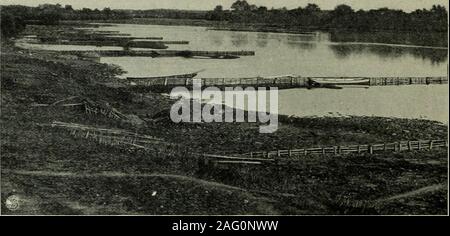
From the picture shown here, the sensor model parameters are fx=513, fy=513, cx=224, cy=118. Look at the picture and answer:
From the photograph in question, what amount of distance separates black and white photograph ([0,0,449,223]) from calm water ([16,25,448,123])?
13 centimetres

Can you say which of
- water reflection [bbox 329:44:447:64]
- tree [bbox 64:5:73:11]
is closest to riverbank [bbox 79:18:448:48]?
water reflection [bbox 329:44:447:64]

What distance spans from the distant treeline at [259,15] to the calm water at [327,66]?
1.71 meters

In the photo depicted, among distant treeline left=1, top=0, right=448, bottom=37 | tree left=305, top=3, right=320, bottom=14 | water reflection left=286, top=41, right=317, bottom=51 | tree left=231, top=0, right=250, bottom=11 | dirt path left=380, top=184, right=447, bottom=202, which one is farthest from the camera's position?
water reflection left=286, top=41, right=317, bottom=51

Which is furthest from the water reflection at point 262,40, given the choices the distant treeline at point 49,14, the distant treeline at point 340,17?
the distant treeline at point 49,14

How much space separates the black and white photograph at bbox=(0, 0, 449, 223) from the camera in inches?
703

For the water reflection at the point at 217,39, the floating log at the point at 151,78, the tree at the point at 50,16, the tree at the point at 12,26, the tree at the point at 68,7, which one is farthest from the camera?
the water reflection at the point at 217,39

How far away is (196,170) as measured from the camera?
19453mm

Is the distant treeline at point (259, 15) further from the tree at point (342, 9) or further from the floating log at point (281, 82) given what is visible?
the floating log at point (281, 82)

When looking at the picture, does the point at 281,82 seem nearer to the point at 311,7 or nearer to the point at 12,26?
the point at 311,7

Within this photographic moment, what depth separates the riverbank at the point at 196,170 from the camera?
17.5m

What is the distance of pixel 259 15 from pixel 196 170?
13.8 m

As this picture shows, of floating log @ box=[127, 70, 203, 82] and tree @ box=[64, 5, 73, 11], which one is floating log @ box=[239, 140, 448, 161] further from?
tree @ box=[64, 5, 73, 11]
